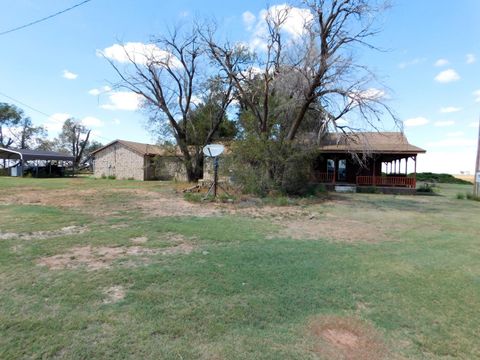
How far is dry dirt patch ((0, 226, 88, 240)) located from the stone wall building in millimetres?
19825

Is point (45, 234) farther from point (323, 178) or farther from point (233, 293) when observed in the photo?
point (323, 178)

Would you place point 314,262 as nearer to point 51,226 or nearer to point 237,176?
point 51,226

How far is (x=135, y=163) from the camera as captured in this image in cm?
2853

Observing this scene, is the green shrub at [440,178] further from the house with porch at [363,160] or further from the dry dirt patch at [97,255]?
the dry dirt patch at [97,255]

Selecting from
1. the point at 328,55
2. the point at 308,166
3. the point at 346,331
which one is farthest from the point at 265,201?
the point at 346,331

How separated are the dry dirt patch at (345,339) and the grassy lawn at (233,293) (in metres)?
0.01

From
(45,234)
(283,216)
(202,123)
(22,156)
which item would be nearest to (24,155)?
(22,156)

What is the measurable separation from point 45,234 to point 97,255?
6.72 ft

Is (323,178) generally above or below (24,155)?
below

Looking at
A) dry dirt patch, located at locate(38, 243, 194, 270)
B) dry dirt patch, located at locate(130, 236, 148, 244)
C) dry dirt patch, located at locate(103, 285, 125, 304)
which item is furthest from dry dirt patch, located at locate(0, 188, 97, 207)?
dry dirt patch, located at locate(103, 285, 125, 304)

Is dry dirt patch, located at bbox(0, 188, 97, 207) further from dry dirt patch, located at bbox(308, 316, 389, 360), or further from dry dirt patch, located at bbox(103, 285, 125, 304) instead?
dry dirt patch, located at bbox(308, 316, 389, 360)

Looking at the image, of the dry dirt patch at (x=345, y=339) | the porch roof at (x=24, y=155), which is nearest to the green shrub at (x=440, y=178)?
the dry dirt patch at (x=345, y=339)

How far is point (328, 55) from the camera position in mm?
14430

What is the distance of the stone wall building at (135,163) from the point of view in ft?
89.0
